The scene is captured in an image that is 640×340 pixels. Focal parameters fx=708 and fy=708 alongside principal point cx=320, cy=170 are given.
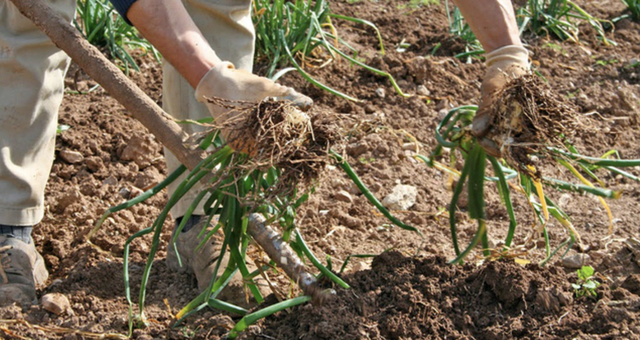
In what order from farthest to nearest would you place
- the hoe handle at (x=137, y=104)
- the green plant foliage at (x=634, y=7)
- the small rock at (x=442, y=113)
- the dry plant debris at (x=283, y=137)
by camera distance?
1. the green plant foliage at (x=634, y=7)
2. the small rock at (x=442, y=113)
3. the hoe handle at (x=137, y=104)
4. the dry plant debris at (x=283, y=137)

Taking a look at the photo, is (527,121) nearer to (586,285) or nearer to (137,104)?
(586,285)

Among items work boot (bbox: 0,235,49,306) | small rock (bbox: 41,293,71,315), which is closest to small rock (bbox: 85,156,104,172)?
work boot (bbox: 0,235,49,306)

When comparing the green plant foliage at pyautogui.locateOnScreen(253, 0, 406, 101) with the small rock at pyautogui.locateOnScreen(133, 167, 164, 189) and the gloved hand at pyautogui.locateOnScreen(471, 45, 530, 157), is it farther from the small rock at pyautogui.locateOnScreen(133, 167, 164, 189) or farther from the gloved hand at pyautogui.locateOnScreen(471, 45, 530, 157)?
the gloved hand at pyautogui.locateOnScreen(471, 45, 530, 157)

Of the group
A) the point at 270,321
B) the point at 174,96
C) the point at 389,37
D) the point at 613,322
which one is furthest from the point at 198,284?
the point at 389,37

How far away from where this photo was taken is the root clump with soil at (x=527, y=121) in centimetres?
156

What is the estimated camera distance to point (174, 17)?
1542mm

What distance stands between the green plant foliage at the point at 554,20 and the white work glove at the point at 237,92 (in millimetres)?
2397

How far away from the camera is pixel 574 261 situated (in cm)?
206

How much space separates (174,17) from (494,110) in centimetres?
74

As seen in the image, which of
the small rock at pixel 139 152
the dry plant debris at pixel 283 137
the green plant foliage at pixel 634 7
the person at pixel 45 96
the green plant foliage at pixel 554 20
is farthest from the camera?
the green plant foliage at pixel 634 7

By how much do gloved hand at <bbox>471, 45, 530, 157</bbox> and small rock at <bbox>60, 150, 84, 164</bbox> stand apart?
1562 mm

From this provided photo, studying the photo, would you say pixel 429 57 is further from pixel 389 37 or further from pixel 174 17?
pixel 174 17

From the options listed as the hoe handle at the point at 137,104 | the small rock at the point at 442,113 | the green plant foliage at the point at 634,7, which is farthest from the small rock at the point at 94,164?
the green plant foliage at the point at 634,7

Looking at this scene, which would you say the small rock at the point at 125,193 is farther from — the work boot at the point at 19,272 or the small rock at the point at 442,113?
the small rock at the point at 442,113
